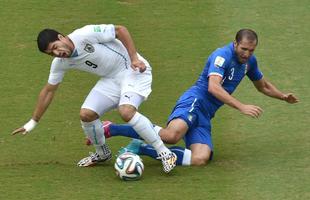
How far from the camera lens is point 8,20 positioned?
14188 millimetres

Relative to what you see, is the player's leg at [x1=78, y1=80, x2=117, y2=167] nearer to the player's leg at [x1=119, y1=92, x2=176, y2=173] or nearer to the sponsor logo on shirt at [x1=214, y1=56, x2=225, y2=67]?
the player's leg at [x1=119, y1=92, x2=176, y2=173]

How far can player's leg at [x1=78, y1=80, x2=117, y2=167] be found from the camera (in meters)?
9.45

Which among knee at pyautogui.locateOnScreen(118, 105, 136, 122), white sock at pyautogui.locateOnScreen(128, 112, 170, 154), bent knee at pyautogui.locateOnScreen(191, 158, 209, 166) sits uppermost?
knee at pyautogui.locateOnScreen(118, 105, 136, 122)

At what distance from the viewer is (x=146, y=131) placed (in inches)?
363

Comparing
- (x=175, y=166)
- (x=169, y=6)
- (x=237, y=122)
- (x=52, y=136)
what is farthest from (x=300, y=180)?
(x=169, y=6)

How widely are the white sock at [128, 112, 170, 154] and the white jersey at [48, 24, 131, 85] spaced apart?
65cm

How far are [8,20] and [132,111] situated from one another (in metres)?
5.53

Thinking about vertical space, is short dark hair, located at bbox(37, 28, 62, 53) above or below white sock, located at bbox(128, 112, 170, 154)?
above

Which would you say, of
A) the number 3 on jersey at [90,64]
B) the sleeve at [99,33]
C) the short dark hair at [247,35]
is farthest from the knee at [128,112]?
the short dark hair at [247,35]

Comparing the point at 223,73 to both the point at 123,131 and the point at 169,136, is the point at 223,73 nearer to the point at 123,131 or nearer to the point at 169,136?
the point at 169,136

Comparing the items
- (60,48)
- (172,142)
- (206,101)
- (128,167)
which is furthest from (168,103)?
(60,48)

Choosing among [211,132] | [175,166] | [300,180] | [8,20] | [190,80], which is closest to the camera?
[300,180]

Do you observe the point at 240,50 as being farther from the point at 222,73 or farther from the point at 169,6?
the point at 169,6

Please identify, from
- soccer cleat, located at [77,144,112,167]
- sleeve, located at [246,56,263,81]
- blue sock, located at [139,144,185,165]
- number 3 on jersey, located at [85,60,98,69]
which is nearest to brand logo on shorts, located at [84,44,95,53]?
number 3 on jersey, located at [85,60,98,69]
